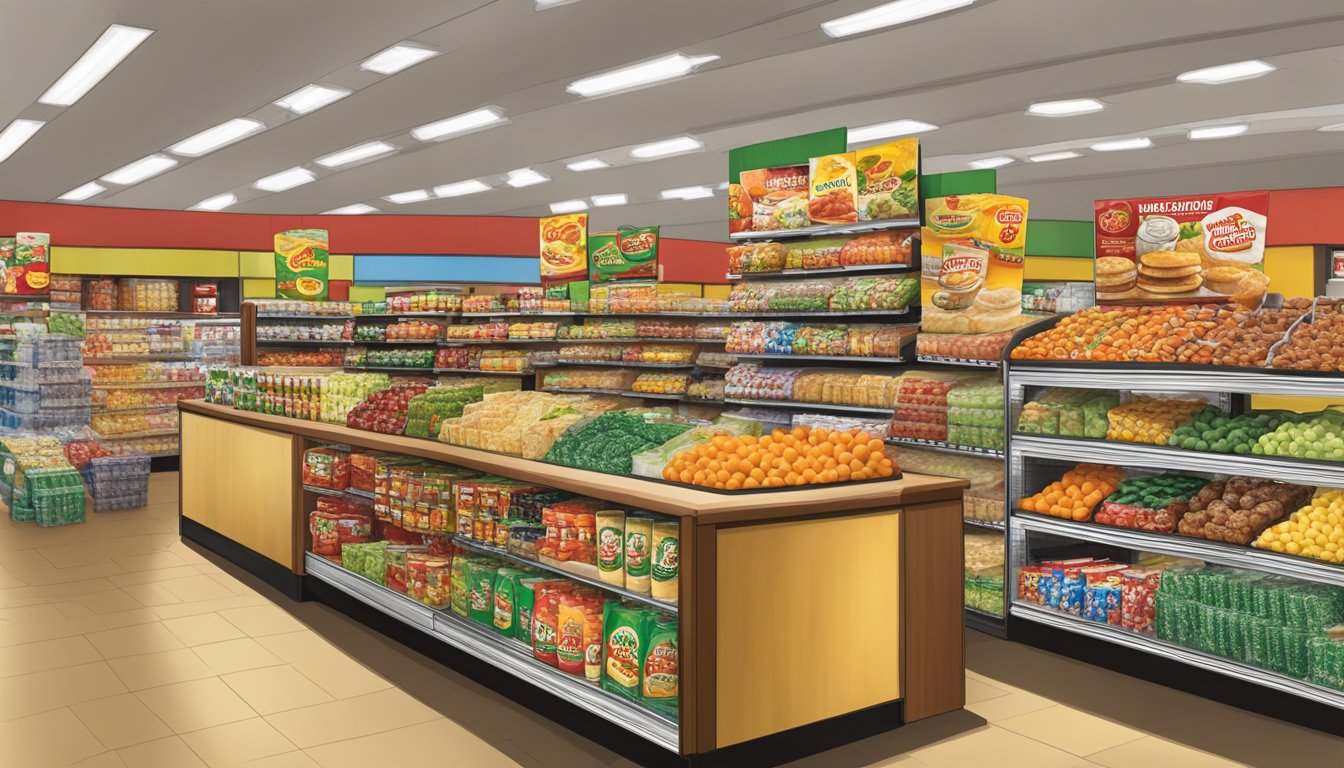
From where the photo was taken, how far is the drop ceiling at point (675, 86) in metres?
6.86

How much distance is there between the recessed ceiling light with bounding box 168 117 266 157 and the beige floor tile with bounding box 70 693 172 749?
7608mm

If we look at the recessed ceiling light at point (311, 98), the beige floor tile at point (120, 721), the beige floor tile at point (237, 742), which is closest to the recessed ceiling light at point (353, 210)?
the recessed ceiling light at point (311, 98)

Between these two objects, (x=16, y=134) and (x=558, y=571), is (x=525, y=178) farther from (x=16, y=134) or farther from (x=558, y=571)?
(x=558, y=571)

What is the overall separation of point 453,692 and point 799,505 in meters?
1.97

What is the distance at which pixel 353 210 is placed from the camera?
54.3 ft

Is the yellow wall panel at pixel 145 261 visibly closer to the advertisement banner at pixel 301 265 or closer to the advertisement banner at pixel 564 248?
the advertisement banner at pixel 301 265

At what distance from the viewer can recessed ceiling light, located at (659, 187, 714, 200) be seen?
14.5 m

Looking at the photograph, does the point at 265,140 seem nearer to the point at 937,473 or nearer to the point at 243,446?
the point at 243,446

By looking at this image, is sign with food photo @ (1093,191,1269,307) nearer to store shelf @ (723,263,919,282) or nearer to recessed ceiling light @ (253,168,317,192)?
store shelf @ (723,263,919,282)

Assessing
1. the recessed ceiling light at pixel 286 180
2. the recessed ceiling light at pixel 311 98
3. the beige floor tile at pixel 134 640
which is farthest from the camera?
the recessed ceiling light at pixel 286 180

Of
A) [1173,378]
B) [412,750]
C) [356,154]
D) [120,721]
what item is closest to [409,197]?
[356,154]

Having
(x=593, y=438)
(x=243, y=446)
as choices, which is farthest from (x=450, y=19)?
(x=593, y=438)

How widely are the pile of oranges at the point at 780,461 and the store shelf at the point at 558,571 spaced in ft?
1.54

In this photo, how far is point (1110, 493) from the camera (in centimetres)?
489
